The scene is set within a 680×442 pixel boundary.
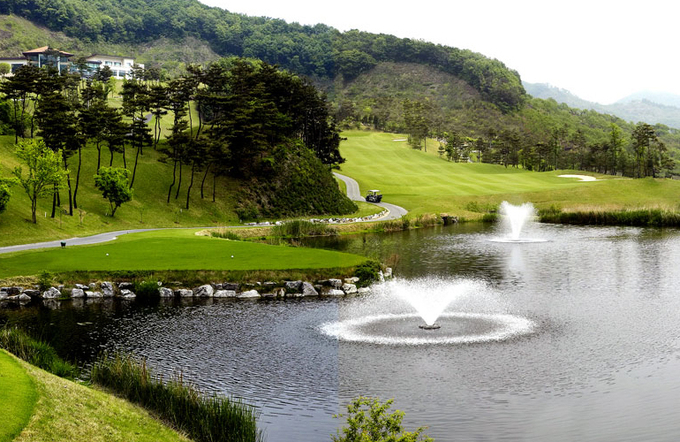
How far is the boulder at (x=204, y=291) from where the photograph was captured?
46.7 metres

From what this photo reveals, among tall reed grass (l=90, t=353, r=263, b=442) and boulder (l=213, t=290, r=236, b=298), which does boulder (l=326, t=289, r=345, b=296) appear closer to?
boulder (l=213, t=290, r=236, b=298)

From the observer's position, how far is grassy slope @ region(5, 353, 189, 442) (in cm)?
1689

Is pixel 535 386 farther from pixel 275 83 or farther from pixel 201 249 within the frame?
pixel 275 83

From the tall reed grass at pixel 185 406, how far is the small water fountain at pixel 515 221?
61.6 m

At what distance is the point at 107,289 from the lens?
153 ft

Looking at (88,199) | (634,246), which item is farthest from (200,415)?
(88,199)

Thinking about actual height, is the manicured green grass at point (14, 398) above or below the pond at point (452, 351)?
above

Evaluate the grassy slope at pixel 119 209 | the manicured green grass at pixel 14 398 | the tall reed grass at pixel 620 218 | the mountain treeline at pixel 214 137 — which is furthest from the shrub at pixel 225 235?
the tall reed grass at pixel 620 218

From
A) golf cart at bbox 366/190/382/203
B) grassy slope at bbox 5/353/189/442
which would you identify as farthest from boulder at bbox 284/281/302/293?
golf cart at bbox 366/190/382/203

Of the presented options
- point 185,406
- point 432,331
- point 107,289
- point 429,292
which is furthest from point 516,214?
point 185,406

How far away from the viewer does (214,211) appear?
307ft

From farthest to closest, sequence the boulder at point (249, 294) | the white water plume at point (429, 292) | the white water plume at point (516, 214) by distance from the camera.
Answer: the white water plume at point (516, 214) → the boulder at point (249, 294) → the white water plume at point (429, 292)

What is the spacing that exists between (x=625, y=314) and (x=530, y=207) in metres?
73.4

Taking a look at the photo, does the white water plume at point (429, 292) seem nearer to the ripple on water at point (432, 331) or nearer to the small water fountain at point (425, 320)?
the small water fountain at point (425, 320)
